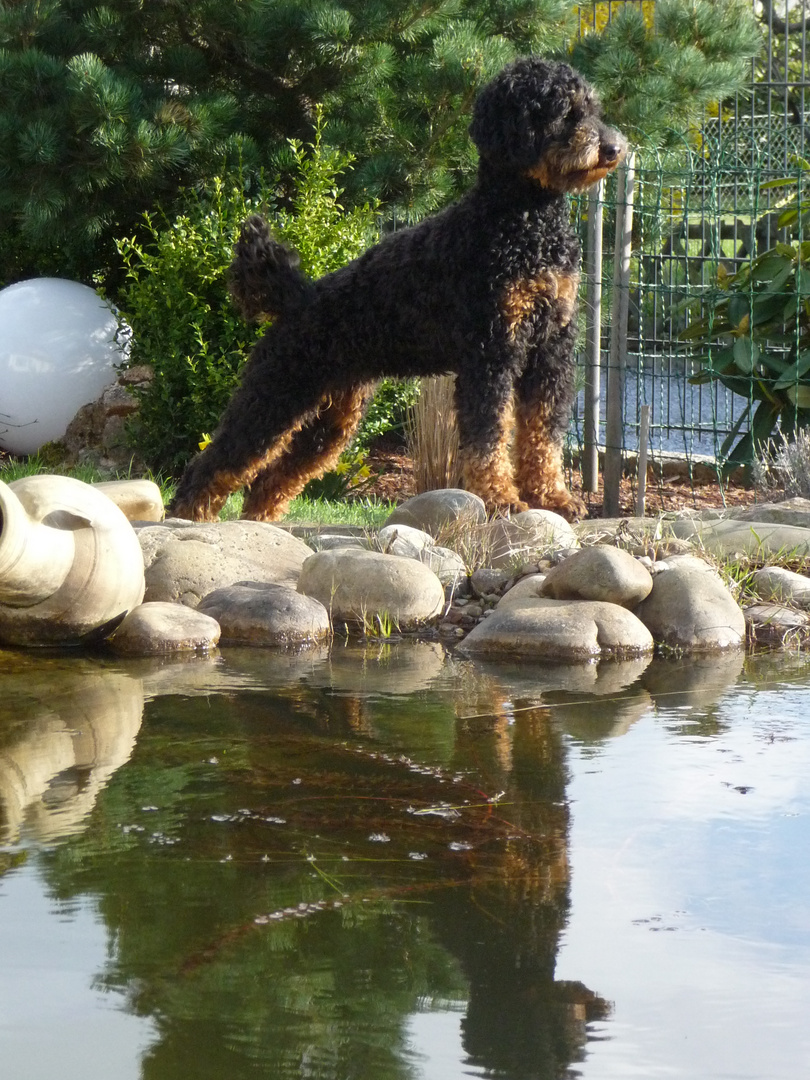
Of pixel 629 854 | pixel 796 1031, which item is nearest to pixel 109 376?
pixel 629 854

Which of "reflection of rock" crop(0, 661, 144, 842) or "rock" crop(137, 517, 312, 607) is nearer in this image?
"reflection of rock" crop(0, 661, 144, 842)

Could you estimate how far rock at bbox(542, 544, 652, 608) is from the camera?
5.03 metres

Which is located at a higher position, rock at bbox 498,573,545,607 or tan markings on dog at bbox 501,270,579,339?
tan markings on dog at bbox 501,270,579,339

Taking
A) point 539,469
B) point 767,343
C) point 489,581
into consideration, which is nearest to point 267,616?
point 489,581

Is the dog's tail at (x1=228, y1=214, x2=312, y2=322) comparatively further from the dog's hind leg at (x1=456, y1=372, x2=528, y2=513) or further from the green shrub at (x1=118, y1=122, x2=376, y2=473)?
the green shrub at (x1=118, y1=122, x2=376, y2=473)

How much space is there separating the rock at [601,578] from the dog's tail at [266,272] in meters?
1.95

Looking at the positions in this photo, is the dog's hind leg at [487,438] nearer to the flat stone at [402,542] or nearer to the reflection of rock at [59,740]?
the flat stone at [402,542]

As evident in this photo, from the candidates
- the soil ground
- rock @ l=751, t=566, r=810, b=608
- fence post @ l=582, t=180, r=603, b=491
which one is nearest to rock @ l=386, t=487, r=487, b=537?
rock @ l=751, t=566, r=810, b=608

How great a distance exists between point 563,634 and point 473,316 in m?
1.69

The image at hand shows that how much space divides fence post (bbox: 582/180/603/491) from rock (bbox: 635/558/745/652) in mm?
3111

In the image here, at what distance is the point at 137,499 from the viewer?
6168 mm

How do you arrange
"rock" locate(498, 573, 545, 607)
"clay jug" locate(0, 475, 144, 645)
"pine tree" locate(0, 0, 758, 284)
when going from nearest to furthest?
1. "clay jug" locate(0, 475, 144, 645)
2. "rock" locate(498, 573, 545, 607)
3. "pine tree" locate(0, 0, 758, 284)

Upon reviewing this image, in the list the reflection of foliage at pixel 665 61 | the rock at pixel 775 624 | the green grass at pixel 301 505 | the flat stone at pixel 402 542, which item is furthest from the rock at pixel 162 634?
the reflection of foliage at pixel 665 61

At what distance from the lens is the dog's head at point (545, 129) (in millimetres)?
5492
